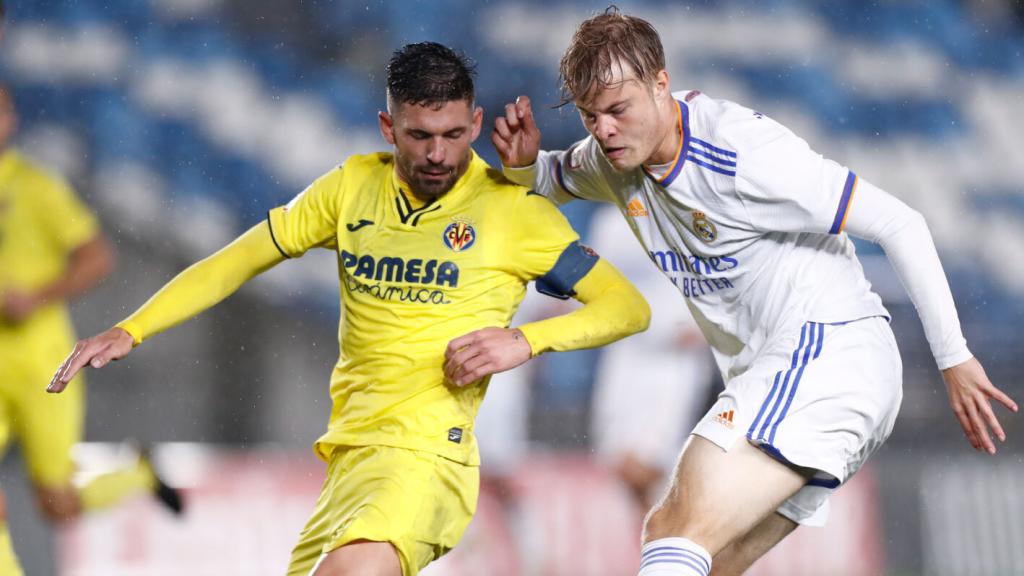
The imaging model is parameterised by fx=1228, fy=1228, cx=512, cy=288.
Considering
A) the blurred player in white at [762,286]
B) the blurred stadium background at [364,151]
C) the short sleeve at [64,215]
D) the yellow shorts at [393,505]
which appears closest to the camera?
the blurred player in white at [762,286]

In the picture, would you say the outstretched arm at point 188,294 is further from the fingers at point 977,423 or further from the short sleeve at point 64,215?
the short sleeve at point 64,215

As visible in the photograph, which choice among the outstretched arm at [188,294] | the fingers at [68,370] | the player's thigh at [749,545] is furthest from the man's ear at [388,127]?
the player's thigh at [749,545]

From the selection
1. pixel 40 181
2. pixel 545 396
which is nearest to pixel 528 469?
pixel 545 396

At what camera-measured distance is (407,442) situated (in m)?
2.54

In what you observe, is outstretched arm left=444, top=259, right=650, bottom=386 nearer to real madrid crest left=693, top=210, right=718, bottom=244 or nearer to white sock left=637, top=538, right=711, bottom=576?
real madrid crest left=693, top=210, right=718, bottom=244

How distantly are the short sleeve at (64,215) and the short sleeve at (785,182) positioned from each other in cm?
302

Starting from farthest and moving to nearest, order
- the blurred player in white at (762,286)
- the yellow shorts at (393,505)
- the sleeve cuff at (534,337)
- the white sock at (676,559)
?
1. the sleeve cuff at (534,337)
2. the yellow shorts at (393,505)
3. the blurred player in white at (762,286)
4. the white sock at (676,559)

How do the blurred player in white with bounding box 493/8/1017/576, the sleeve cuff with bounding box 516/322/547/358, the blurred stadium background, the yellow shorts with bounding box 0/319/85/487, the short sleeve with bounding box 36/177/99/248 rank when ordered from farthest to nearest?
the short sleeve with bounding box 36/177/99/248
the blurred stadium background
the yellow shorts with bounding box 0/319/85/487
the sleeve cuff with bounding box 516/322/547/358
the blurred player in white with bounding box 493/8/1017/576

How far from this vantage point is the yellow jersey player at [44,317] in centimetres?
438

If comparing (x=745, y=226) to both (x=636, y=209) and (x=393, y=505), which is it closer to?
(x=636, y=209)

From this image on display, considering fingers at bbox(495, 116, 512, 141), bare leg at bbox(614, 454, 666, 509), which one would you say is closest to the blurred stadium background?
bare leg at bbox(614, 454, 666, 509)

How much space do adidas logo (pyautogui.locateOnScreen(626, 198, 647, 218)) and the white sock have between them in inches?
28.2

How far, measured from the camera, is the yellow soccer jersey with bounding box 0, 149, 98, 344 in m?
4.56

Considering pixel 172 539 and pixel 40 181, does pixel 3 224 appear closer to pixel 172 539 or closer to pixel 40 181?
pixel 40 181
